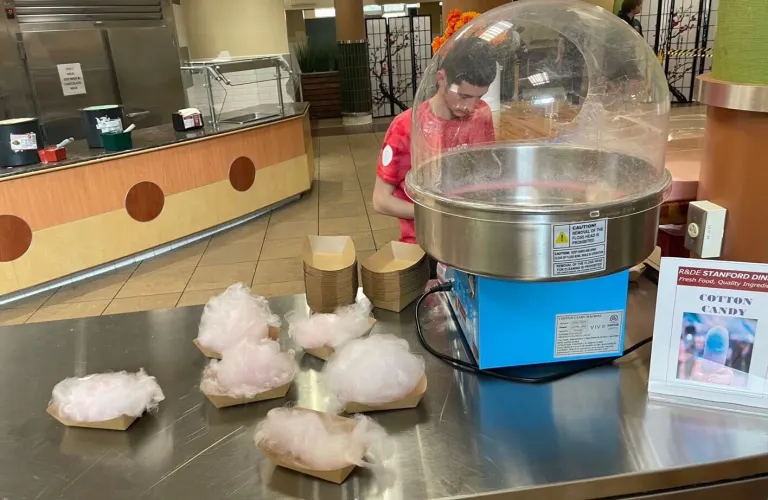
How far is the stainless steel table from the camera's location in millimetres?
952

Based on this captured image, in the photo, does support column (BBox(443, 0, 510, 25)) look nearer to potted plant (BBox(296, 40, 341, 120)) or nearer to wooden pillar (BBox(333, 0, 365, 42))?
wooden pillar (BBox(333, 0, 365, 42))

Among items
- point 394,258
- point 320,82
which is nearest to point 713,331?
point 394,258

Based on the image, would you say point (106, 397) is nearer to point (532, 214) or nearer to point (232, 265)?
point (532, 214)

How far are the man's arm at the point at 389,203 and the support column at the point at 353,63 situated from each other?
27.4 feet

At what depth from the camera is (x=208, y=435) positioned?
110cm

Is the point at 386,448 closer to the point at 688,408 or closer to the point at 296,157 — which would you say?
the point at 688,408

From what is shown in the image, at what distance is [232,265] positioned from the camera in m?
4.25

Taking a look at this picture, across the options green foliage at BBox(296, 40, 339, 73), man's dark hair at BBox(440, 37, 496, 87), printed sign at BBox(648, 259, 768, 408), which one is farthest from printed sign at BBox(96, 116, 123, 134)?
green foliage at BBox(296, 40, 339, 73)

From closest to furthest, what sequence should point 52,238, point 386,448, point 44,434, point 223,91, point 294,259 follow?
point 386,448
point 44,434
point 52,238
point 294,259
point 223,91

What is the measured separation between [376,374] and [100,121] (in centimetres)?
380

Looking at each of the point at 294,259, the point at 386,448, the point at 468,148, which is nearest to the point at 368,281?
the point at 468,148

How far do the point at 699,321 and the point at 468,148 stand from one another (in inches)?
26.4

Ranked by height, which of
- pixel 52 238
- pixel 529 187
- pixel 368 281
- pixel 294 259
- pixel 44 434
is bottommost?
pixel 294 259

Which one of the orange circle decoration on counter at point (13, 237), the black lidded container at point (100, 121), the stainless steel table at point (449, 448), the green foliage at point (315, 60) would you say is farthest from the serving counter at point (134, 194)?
the green foliage at point (315, 60)
